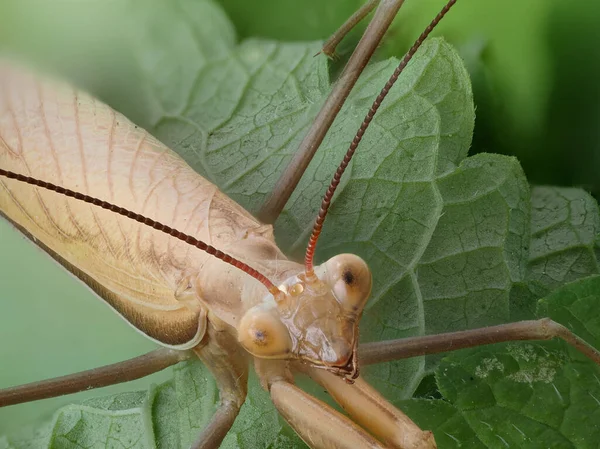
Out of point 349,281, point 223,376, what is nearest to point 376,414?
point 349,281

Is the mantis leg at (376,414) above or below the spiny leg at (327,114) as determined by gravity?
below

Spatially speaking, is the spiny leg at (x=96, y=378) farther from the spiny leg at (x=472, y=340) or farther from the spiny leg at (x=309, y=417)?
the spiny leg at (x=472, y=340)

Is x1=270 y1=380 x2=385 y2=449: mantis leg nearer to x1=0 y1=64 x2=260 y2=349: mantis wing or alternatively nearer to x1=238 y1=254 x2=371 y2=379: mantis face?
x1=238 y1=254 x2=371 y2=379: mantis face

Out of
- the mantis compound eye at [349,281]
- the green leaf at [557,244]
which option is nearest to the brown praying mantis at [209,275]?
the mantis compound eye at [349,281]

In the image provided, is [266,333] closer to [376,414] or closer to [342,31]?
[376,414]

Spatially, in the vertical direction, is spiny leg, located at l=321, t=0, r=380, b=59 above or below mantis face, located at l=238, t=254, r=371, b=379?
above

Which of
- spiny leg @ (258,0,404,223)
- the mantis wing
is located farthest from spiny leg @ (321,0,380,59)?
the mantis wing
